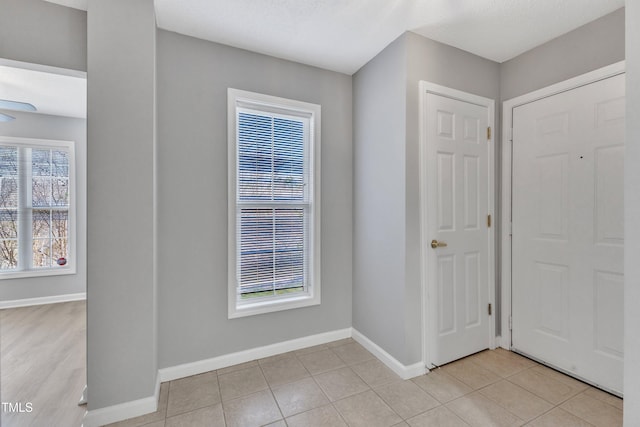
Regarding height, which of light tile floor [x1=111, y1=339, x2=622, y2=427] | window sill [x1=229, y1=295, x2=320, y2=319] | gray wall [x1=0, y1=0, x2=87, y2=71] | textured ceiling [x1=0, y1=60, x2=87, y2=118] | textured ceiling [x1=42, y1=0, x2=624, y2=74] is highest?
textured ceiling [x1=42, y1=0, x2=624, y2=74]

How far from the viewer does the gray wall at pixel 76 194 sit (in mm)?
3514

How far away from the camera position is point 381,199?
230 centimetres

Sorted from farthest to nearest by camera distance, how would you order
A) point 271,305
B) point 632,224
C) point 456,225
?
point 271,305 < point 456,225 < point 632,224

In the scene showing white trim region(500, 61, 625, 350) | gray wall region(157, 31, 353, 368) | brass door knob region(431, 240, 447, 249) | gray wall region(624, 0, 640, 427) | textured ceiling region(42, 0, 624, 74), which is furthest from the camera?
white trim region(500, 61, 625, 350)

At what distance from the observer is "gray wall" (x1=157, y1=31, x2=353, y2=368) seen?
79.4 inches

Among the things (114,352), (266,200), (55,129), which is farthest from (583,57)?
(55,129)

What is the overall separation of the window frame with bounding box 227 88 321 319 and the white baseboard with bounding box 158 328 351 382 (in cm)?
31

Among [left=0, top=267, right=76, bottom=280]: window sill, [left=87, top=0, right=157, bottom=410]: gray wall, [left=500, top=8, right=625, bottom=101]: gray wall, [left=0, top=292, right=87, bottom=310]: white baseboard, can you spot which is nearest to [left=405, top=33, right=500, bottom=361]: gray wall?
[left=500, top=8, right=625, bottom=101]: gray wall

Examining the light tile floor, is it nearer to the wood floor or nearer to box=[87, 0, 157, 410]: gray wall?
box=[87, 0, 157, 410]: gray wall

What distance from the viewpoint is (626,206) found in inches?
45.7

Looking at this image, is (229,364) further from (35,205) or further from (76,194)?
(35,205)

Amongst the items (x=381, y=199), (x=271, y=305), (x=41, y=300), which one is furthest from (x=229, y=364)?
(x=41, y=300)

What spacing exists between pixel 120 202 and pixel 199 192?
552 mm

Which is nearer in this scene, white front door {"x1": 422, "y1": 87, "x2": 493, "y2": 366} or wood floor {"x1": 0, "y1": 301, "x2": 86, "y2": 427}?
wood floor {"x1": 0, "y1": 301, "x2": 86, "y2": 427}
